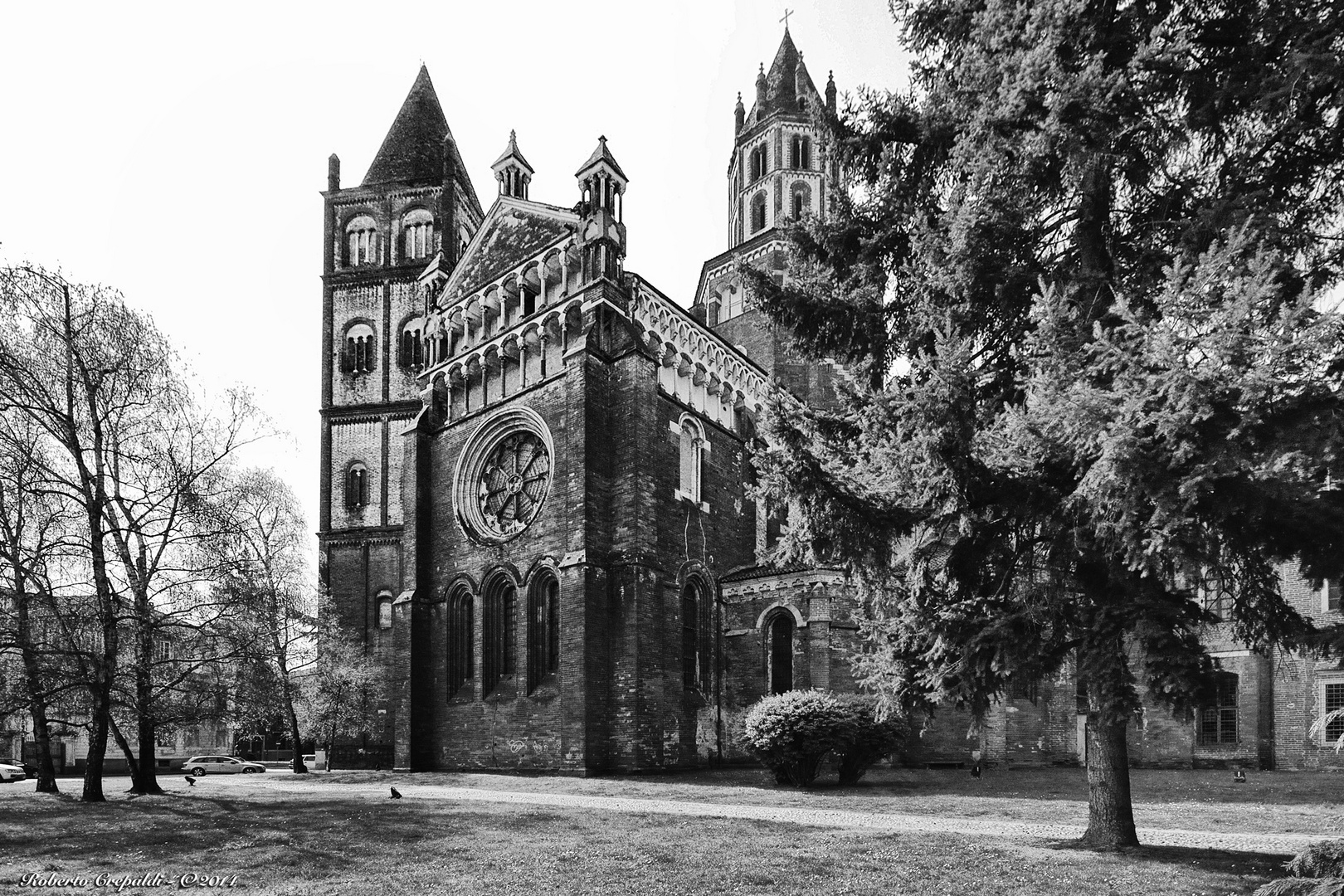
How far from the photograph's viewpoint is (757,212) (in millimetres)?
40344

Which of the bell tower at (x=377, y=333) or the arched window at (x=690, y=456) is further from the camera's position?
the bell tower at (x=377, y=333)

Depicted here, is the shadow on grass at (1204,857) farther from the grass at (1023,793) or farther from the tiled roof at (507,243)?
the tiled roof at (507,243)

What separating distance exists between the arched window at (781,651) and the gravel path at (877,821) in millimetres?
9717

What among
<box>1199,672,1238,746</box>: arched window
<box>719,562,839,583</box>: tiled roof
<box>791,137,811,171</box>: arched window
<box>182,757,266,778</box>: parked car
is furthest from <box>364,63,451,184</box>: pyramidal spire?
<box>1199,672,1238,746</box>: arched window

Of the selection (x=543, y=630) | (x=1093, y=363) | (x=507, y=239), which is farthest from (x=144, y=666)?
(x=1093, y=363)

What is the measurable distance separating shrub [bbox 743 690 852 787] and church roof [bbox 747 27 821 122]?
28.1m

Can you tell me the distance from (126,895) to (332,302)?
1312 inches

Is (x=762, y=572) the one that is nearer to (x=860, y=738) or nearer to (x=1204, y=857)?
(x=860, y=738)

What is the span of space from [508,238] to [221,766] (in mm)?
30817

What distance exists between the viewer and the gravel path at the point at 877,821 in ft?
37.5

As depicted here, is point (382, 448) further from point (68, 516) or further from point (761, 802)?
point (761, 802)

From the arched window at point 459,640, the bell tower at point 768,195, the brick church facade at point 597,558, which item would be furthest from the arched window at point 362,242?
the arched window at point 459,640

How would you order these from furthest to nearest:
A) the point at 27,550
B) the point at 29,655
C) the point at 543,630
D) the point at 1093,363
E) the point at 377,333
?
the point at 377,333 < the point at 543,630 < the point at 27,550 < the point at 29,655 < the point at 1093,363

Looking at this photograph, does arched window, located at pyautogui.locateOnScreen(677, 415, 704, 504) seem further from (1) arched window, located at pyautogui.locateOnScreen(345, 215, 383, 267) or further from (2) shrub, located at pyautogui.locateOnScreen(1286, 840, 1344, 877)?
(2) shrub, located at pyautogui.locateOnScreen(1286, 840, 1344, 877)
